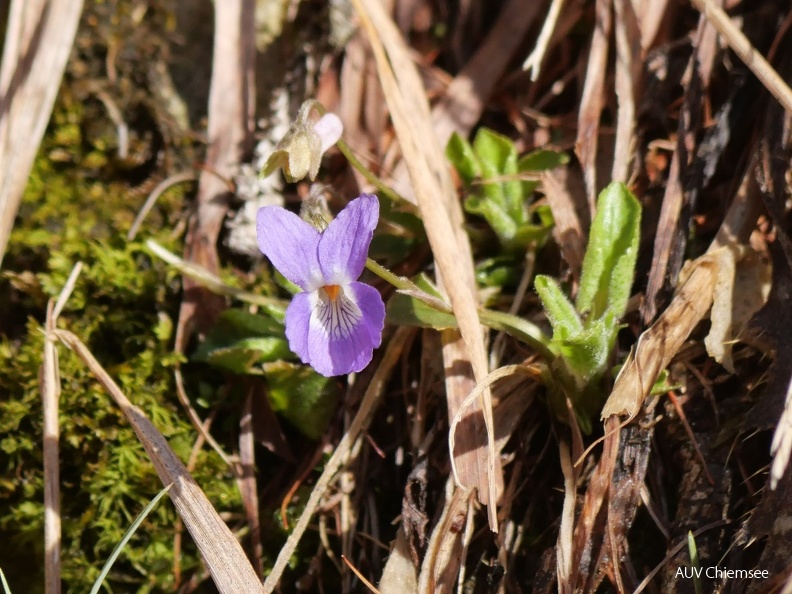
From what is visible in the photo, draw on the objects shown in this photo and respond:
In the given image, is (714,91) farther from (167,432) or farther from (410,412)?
(167,432)

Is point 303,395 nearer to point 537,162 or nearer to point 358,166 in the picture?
point 358,166

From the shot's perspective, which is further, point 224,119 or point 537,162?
point 224,119

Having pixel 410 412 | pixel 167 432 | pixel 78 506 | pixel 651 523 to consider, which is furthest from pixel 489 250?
pixel 78 506

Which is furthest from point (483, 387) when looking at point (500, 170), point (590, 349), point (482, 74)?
point (482, 74)

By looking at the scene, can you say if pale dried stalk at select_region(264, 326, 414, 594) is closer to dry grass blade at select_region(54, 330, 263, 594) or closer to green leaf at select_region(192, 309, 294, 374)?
dry grass blade at select_region(54, 330, 263, 594)

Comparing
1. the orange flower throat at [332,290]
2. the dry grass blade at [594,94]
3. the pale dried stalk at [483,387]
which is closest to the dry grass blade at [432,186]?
the pale dried stalk at [483,387]

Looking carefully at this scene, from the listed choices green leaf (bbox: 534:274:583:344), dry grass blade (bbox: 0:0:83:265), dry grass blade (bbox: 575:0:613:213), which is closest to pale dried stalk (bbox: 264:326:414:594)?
green leaf (bbox: 534:274:583:344)

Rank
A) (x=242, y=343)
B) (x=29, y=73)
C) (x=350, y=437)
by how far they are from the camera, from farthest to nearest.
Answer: (x=29, y=73)
(x=242, y=343)
(x=350, y=437)
